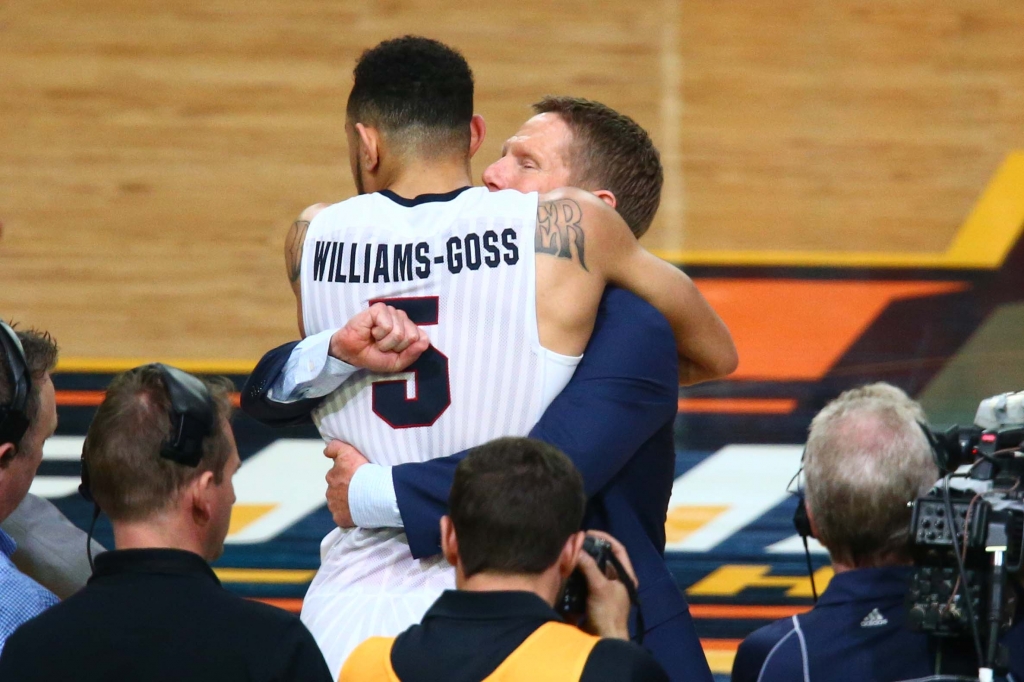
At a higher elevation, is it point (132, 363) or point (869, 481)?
point (869, 481)

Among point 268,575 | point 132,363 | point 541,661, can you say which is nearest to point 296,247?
point 541,661

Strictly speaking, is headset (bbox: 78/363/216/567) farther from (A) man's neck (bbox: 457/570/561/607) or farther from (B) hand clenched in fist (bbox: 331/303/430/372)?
(A) man's neck (bbox: 457/570/561/607)

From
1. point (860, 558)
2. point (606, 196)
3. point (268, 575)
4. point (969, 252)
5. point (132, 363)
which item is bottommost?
point (268, 575)

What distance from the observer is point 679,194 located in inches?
153

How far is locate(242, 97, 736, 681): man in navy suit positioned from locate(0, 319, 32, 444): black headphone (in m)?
0.29

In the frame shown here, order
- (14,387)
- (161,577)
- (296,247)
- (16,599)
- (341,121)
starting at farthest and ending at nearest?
(341,121)
(296,247)
(14,387)
(16,599)
(161,577)

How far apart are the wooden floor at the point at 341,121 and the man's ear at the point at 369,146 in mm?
2194

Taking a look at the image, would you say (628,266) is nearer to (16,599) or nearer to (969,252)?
(16,599)

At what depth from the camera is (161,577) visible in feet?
4.33

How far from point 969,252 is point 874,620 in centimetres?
251

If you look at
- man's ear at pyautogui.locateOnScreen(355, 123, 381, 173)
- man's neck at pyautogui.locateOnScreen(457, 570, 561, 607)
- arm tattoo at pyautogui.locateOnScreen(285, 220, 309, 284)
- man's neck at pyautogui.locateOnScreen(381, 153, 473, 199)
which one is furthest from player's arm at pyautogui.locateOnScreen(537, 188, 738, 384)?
man's neck at pyautogui.locateOnScreen(457, 570, 561, 607)

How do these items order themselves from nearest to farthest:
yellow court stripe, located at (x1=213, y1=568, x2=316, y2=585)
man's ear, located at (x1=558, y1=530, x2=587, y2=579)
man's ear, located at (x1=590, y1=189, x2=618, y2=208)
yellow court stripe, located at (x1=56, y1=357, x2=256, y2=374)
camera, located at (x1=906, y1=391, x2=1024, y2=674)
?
man's ear, located at (x1=558, y1=530, x2=587, y2=579) < camera, located at (x1=906, y1=391, x2=1024, y2=674) < man's ear, located at (x1=590, y1=189, x2=618, y2=208) < yellow court stripe, located at (x1=213, y1=568, x2=316, y2=585) < yellow court stripe, located at (x1=56, y1=357, x2=256, y2=374)

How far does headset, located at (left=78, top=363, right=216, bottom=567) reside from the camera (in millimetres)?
1392

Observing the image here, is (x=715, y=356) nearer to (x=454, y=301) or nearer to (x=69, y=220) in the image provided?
(x=454, y=301)
